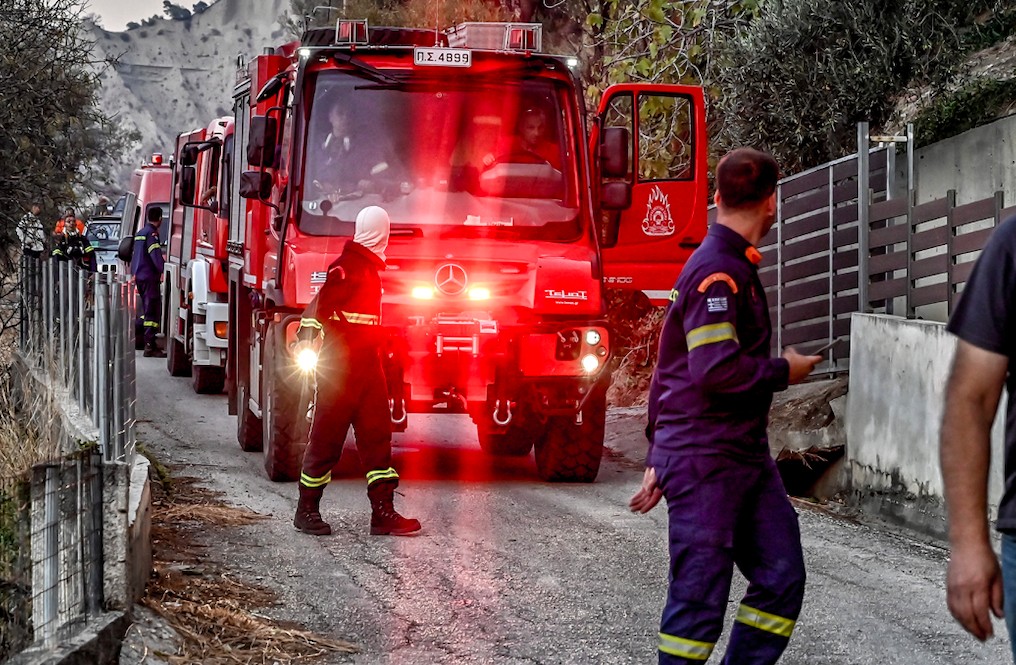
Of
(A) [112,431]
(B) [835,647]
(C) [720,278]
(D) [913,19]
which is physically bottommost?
(B) [835,647]

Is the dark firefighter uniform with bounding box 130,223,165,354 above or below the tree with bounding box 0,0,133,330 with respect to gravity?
below

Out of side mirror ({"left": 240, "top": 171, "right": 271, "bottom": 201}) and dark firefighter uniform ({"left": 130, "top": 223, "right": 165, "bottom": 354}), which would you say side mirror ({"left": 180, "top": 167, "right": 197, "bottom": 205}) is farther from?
dark firefighter uniform ({"left": 130, "top": 223, "right": 165, "bottom": 354})

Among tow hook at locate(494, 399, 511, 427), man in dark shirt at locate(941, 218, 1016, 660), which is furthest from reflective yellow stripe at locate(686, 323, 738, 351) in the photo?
tow hook at locate(494, 399, 511, 427)

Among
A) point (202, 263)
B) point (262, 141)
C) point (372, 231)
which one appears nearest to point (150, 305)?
point (202, 263)

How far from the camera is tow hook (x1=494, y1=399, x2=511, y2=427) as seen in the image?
10.9 meters

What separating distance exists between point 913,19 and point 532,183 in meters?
5.46

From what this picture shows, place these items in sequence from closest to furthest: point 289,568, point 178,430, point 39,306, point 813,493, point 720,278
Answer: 1. point 720,278
2. point 289,568
3. point 813,493
4. point 39,306
5. point 178,430

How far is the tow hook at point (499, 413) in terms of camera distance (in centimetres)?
1089

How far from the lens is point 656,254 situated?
1153 cm

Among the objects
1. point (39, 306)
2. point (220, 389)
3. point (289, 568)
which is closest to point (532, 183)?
point (289, 568)

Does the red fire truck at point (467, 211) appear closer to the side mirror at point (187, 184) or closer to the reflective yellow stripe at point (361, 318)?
the reflective yellow stripe at point (361, 318)

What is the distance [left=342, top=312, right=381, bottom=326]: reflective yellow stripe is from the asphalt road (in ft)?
3.88

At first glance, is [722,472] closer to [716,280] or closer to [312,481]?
[716,280]

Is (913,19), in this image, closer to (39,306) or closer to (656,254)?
(656,254)
